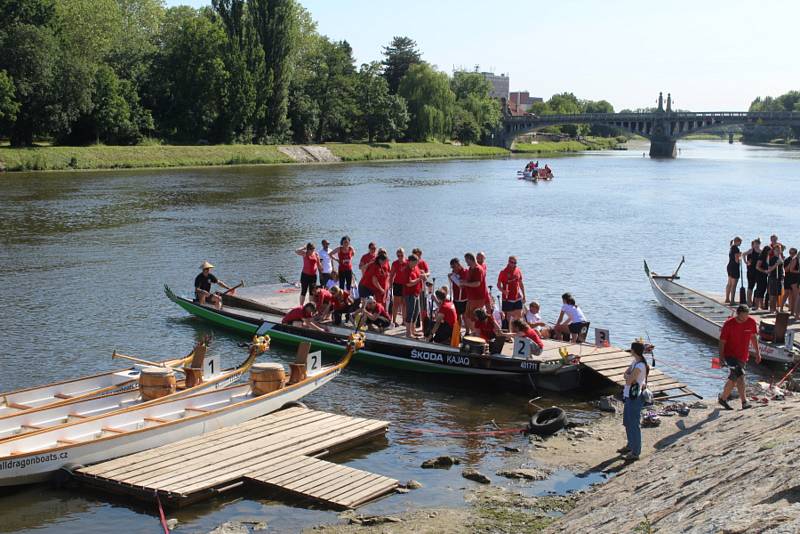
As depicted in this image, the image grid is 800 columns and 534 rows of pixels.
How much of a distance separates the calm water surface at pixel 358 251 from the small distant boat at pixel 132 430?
1.62 ft

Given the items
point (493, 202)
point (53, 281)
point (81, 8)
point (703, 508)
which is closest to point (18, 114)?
point (81, 8)

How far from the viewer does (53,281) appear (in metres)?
30.5

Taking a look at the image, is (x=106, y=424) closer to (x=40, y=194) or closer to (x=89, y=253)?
(x=89, y=253)

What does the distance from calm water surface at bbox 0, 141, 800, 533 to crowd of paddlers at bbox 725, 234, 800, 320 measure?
2.01 metres

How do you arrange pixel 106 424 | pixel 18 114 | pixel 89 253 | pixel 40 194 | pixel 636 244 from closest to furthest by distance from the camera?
1. pixel 106 424
2. pixel 89 253
3. pixel 636 244
4. pixel 40 194
5. pixel 18 114

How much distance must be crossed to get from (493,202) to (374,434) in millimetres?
48872

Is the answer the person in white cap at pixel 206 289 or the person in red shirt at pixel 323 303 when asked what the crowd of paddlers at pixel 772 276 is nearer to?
the person in red shirt at pixel 323 303

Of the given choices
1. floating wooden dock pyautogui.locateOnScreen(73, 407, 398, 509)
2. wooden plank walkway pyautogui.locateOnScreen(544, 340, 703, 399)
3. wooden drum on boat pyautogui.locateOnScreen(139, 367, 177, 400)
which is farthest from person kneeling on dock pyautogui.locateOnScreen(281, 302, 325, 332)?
floating wooden dock pyautogui.locateOnScreen(73, 407, 398, 509)

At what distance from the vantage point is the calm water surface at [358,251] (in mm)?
14906

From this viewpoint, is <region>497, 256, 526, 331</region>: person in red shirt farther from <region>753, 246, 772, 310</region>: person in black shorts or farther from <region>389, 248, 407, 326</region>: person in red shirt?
<region>753, 246, 772, 310</region>: person in black shorts

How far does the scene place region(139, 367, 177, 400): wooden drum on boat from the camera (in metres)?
15.7

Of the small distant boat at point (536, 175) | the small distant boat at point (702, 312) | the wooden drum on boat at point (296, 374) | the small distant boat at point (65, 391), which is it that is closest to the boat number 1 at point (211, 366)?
the small distant boat at point (65, 391)

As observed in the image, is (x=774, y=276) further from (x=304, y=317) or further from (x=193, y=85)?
(x=193, y=85)

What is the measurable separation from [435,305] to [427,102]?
10524 centimetres
